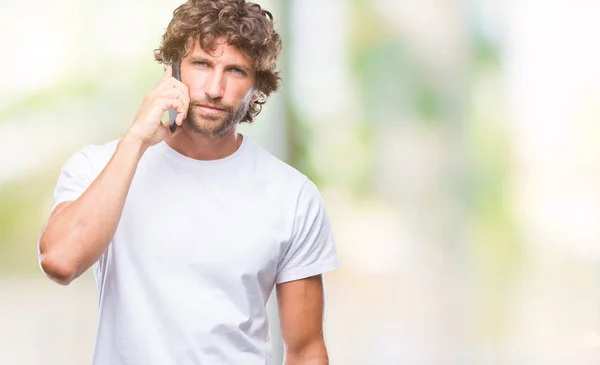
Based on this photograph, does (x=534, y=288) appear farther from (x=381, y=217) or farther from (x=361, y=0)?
(x=361, y=0)

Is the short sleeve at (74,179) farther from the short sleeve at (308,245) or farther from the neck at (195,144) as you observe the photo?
the short sleeve at (308,245)

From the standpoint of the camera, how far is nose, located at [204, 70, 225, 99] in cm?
159

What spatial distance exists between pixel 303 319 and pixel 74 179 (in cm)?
54

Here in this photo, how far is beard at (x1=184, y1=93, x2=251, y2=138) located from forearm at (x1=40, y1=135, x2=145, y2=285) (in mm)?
226

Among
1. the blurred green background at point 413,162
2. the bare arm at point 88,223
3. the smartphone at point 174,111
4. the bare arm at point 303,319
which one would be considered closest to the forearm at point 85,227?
the bare arm at point 88,223

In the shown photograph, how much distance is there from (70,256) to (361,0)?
1500 mm

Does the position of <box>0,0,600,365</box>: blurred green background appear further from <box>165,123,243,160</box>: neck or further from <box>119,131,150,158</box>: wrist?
<box>119,131,150,158</box>: wrist

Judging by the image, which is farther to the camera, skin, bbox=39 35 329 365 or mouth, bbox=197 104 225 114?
mouth, bbox=197 104 225 114

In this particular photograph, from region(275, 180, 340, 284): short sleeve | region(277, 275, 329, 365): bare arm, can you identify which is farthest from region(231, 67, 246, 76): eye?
region(277, 275, 329, 365): bare arm

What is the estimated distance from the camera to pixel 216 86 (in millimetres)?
1591

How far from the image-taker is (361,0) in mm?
2562

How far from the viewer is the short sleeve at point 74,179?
1475 mm

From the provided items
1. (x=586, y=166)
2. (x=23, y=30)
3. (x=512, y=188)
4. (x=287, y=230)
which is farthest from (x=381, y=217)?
(x=23, y=30)

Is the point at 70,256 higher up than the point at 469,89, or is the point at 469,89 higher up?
the point at 469,89
